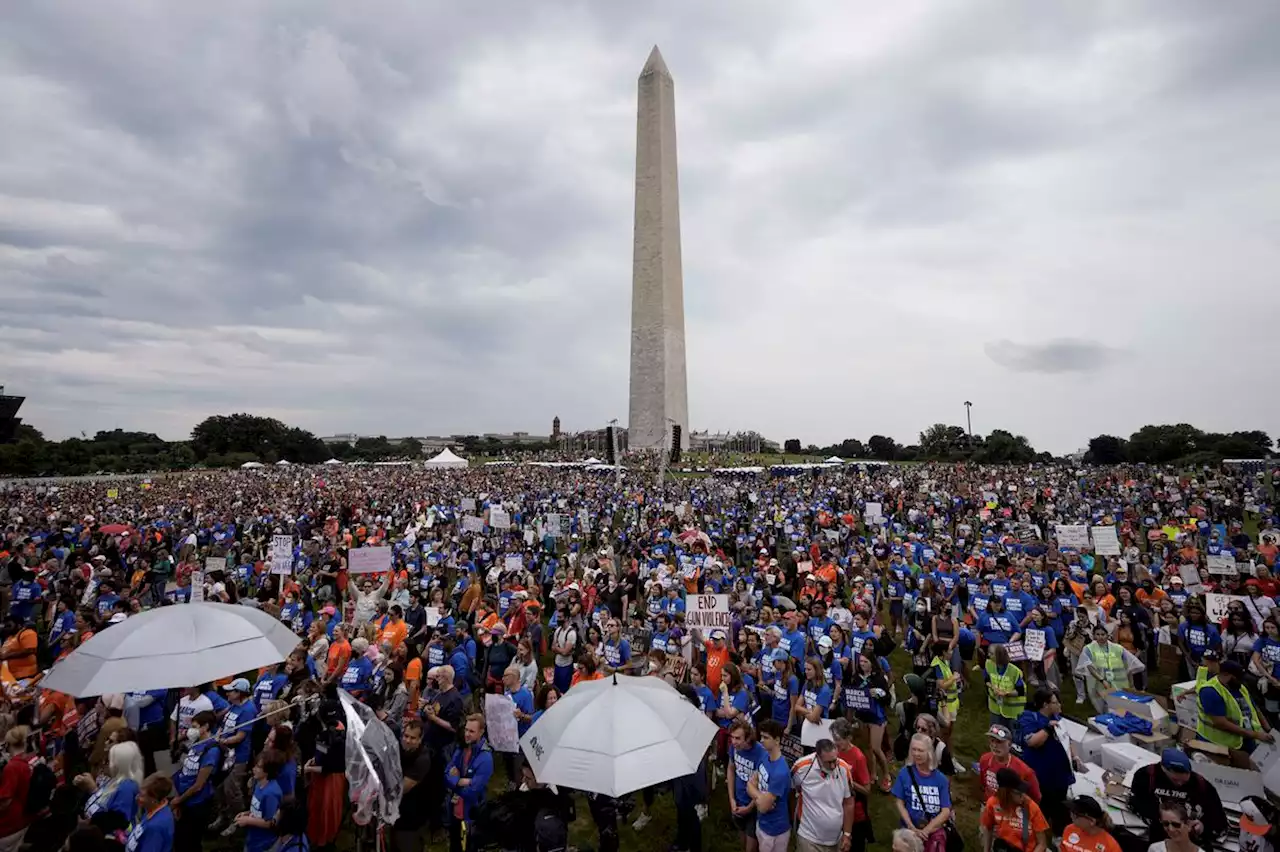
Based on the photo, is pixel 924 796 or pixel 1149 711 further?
pixel 1149 711

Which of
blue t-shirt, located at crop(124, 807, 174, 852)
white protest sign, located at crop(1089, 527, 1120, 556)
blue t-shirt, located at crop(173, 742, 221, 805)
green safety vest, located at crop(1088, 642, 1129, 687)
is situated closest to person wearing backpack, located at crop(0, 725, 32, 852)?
blue t-shirt, located at crop(173, 742, 221, 805)

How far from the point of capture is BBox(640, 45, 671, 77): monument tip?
2087 inches

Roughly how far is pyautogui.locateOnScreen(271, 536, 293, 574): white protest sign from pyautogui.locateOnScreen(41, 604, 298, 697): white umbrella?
847 centimetres

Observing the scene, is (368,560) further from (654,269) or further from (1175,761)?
(654,269)

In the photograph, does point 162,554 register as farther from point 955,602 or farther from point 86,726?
point 955,602

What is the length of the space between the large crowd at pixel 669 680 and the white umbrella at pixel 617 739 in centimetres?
55

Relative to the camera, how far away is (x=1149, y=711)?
22.5 ft

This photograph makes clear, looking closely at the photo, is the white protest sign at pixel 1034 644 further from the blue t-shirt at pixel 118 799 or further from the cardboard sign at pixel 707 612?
the blue t-shirt at pixel 118 799

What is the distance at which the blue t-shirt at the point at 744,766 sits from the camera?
213 inches

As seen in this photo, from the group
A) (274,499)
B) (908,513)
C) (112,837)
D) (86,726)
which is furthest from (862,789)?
(274,499)

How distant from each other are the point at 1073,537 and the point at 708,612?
1192 centimetres

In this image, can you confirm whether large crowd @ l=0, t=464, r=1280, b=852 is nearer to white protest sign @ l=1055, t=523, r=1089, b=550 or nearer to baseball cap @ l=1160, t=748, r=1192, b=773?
baseball cap @ l=1160, t=748, r=1192, b=773

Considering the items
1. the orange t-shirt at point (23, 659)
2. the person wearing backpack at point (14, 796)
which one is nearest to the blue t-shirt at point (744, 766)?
the person wearing backpack at point (14, 796)

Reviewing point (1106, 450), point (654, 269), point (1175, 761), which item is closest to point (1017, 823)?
point (1175, 761)
